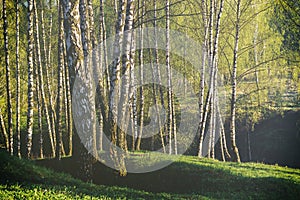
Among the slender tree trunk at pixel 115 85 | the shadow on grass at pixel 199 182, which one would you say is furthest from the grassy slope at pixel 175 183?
the slender tree trunk at pixel 115 85

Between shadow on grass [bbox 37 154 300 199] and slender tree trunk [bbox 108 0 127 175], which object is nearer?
slender tree trunk [bbox 108 0 127 175]

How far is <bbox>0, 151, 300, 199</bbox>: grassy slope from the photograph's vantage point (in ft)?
24.0

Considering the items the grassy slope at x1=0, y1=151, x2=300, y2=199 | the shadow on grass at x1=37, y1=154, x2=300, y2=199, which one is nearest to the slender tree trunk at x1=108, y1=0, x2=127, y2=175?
the shadow on grass at x1=37, y1=154, x2=300, y2=199

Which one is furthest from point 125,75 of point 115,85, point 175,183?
point 175,183

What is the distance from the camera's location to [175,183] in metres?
9.86

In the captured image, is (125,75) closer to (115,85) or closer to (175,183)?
(115,85)

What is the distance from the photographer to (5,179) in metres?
7.54

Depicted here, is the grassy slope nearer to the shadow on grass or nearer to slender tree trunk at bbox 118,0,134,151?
the shadow on grass

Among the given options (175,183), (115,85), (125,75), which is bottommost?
(175,183)

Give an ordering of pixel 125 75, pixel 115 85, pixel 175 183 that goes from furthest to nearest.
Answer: pixel 175 183 → pixel 125 75 → pixel 115 85

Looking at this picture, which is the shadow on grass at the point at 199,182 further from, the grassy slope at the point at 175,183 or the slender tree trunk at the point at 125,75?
the slender tree trunk at the point at 125,75

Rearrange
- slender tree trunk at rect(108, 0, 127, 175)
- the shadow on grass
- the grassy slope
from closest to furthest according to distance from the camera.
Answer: the grassy slope
slender tree trunk at rect(108, 0, 127, 175)
the shadow on grass

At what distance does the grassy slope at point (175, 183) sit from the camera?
7.32 metres

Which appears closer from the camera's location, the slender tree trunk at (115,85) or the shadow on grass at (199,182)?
the slender tree trunk at (115,85)
